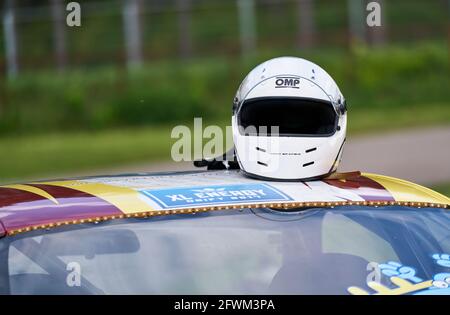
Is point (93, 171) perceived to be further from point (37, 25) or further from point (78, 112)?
point (37, 25)

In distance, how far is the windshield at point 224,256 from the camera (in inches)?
140

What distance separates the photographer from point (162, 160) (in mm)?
15953

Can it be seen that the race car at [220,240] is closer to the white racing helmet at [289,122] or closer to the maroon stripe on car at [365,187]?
the maroon stripe on car at [365,187]

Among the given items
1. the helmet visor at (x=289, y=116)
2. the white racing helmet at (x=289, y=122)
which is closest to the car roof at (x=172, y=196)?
the white racing helmet at (x=289, y=122)

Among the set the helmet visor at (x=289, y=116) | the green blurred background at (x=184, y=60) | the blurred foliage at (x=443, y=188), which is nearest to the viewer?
the helmet visor at (x=289, y=116)

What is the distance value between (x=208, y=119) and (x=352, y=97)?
2.97 metres

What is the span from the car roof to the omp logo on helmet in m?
0.44

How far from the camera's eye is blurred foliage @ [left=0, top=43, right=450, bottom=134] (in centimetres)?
2067

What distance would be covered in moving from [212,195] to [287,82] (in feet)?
3.14

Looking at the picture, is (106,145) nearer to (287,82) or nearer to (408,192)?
(287,82)

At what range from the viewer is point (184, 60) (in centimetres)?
2241

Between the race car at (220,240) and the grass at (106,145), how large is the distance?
10788 mm
